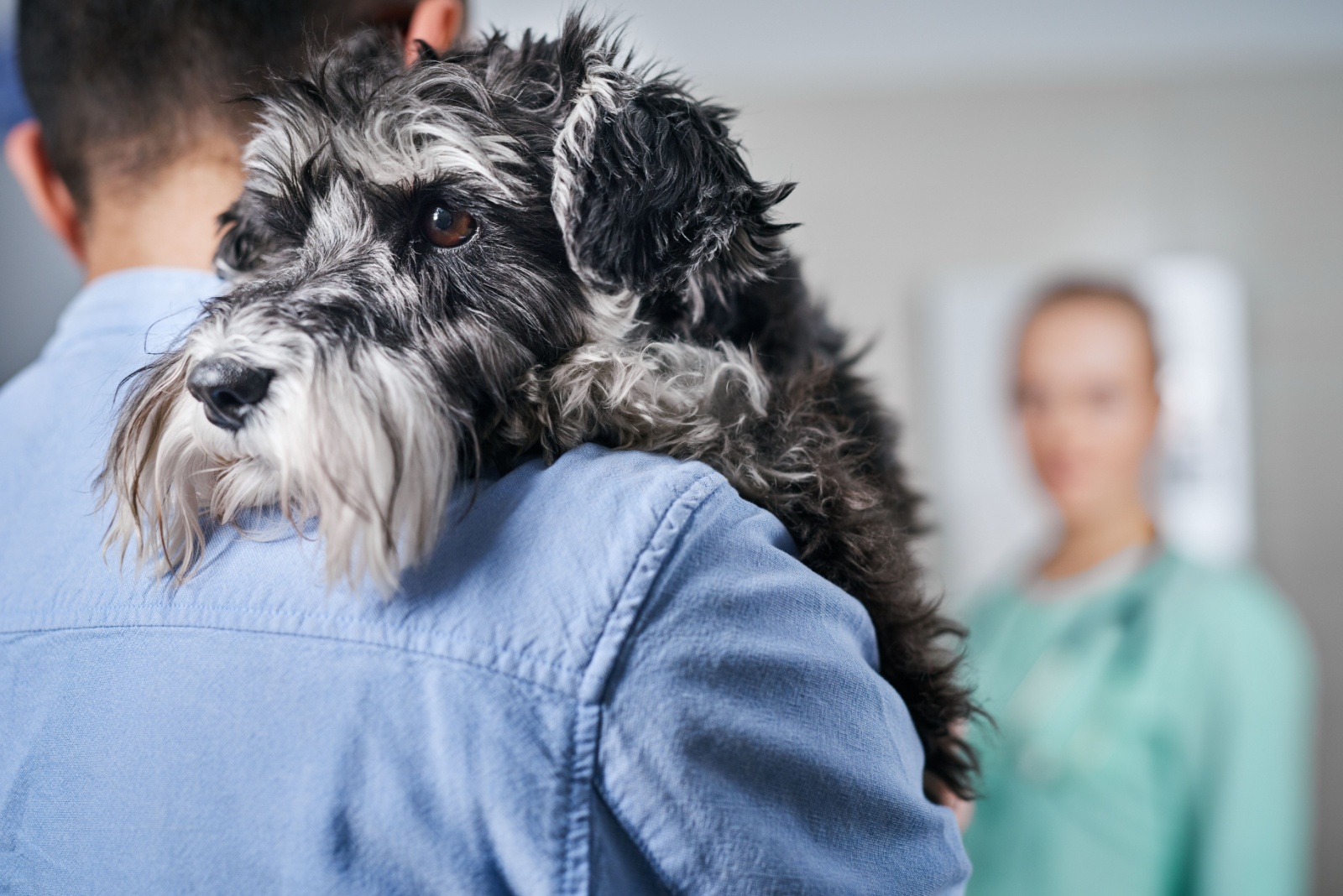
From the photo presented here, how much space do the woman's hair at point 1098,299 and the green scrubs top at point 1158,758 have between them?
79 cm

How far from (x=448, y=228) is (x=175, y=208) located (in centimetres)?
38

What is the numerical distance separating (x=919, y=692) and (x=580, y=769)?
0.45 m

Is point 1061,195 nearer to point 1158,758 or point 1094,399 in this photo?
point 1094,399

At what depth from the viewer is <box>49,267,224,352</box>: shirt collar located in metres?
0.88

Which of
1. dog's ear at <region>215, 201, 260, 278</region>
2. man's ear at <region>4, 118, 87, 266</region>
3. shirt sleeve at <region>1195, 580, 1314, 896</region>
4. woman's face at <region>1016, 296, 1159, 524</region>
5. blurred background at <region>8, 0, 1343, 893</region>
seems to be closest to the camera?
dog's ear at <region>215, 201, 260, 278</region>

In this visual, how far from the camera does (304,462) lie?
23.7 inches

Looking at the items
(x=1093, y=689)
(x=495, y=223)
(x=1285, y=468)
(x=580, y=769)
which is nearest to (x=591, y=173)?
(x=495, y=223)

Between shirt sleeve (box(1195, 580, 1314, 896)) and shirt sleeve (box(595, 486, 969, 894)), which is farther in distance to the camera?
shirt sleeve (box(1195, 580, 1314, 896))

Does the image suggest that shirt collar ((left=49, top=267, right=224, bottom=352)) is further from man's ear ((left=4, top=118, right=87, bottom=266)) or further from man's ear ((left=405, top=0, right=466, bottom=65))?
man's ear ((left=405, top=0, right=466, bottom=65))

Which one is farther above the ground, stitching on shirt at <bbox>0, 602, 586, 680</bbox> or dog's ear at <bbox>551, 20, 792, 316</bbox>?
dog's ear at <bbox>551, 20, 792, 316</bbox>

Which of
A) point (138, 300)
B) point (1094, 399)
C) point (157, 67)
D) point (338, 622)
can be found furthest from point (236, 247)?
point (1094, 399)

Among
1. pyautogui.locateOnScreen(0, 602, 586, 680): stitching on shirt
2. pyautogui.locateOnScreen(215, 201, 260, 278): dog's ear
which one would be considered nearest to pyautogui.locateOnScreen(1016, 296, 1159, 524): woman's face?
pyautogui.locateOnScreen(215, 201, 260, 278): dog's ear

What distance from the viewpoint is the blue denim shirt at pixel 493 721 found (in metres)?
0.53

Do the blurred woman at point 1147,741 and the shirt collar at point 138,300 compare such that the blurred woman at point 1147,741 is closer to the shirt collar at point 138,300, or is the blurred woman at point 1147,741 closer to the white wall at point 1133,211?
the white wall at point 1133,211
